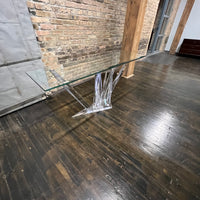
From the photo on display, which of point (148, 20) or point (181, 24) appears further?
point (181, 24)

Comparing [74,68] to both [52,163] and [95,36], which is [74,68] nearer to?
[95,36]

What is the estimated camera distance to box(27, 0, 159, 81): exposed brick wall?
1.50 meters

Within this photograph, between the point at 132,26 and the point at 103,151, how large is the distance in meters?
2.33

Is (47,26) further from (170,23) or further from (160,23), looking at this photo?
(170,23)

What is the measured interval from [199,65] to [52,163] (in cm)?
513

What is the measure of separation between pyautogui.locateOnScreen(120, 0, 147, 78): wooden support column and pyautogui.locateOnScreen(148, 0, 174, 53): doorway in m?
2.93

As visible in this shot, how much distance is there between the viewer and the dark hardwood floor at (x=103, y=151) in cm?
89

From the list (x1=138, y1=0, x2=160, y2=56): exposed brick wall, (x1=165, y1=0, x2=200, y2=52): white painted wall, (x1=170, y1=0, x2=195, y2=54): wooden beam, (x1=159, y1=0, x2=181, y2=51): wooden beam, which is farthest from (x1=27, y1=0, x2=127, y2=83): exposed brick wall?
(x1=165, y1=0, x2=200, y2=52): white painted wall

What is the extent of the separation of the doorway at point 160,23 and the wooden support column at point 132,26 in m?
2.93

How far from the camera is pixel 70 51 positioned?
1.97 metres

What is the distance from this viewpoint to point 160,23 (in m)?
4.30

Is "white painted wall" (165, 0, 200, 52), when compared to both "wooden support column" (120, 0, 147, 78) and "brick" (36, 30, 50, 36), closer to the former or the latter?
"wooden support column" (120, 0, 147, 78)

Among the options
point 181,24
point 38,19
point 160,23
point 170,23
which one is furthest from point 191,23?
point 38,19

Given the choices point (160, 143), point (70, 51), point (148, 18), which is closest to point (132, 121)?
point (160, 143)
